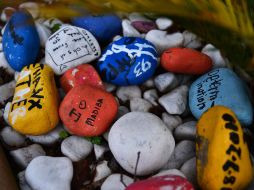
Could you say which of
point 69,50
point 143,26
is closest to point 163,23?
point 143,26

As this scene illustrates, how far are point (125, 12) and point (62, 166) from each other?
34cm

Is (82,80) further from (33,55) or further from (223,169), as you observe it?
(223,169)

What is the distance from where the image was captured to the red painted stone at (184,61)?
90cm

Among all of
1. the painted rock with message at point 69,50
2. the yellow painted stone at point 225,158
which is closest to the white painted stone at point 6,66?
the painted rock with message at point 69,50

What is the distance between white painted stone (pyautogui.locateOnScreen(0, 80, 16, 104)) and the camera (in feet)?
3.09

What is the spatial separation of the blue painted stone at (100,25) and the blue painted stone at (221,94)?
272 mm

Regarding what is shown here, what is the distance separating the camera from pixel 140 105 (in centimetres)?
89

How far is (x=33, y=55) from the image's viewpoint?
976mm

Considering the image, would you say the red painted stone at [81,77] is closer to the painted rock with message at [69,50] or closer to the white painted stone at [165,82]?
the painted rock with message at [69,50]

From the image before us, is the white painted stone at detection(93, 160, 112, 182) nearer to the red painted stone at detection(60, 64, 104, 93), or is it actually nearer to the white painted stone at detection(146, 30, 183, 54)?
the red painted stone at detection(60, 64, 104, 93)

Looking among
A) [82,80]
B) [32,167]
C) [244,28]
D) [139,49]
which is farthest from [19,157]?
[244,28]

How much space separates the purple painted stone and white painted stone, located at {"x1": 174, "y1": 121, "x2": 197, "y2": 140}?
310 mm

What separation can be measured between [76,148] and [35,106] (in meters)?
0.12

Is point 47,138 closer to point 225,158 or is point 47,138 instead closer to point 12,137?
point 12,137
